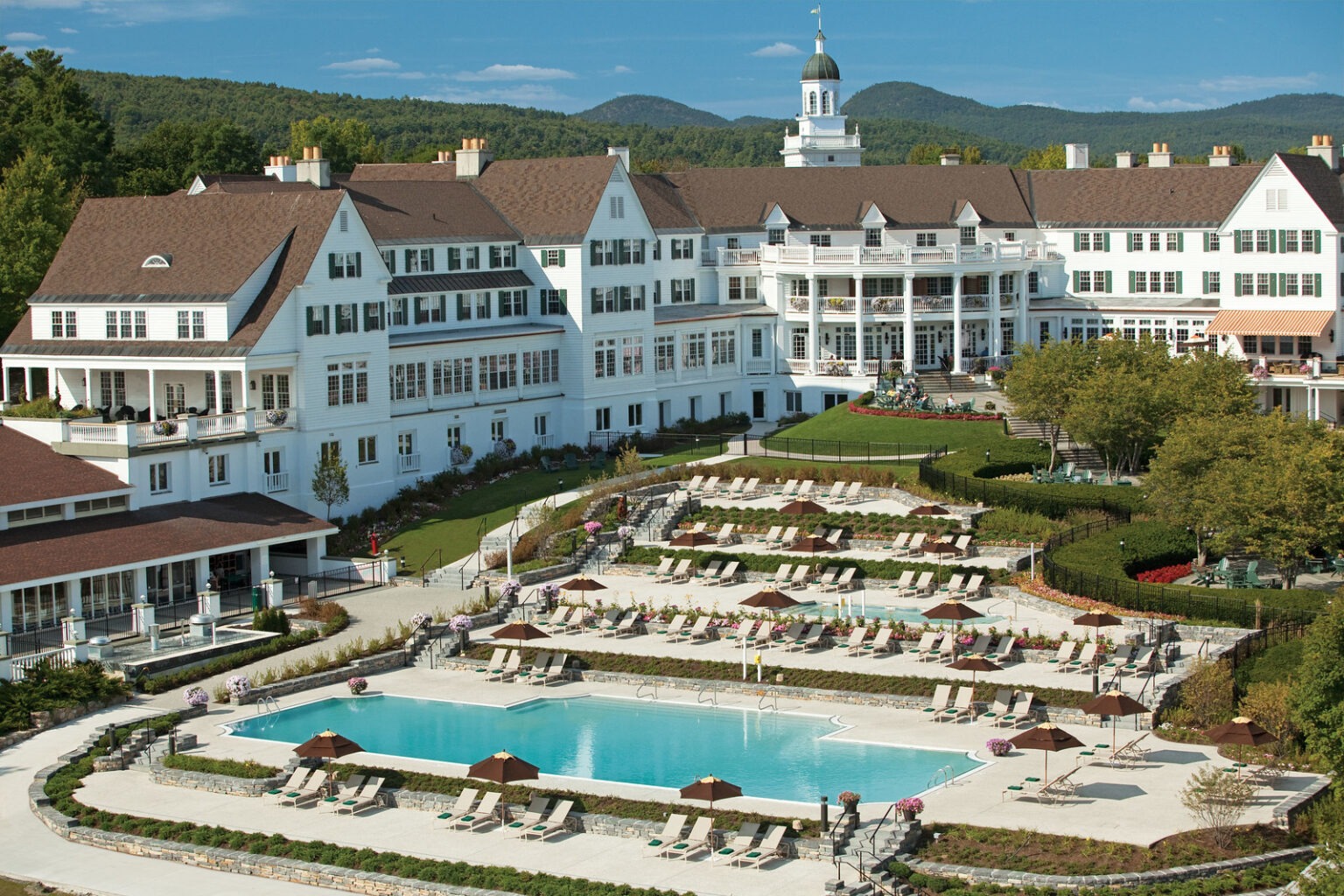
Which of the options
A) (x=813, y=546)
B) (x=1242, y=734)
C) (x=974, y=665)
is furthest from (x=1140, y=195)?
(x=1242, y=734)

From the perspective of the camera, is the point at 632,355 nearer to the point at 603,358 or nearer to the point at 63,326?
the point at 603,358

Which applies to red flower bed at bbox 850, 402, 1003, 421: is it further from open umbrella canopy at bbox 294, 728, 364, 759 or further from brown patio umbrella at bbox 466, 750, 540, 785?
brown patio umbrella at bbox 466, 750, 540, 785

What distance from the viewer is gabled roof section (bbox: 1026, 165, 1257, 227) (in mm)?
82938

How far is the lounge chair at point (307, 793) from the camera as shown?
123ft

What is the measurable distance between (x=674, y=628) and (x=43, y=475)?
18.8m

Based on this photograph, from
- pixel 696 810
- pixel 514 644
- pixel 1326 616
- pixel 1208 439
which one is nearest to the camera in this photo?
pixel 696 810

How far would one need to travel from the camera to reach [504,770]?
35.8m

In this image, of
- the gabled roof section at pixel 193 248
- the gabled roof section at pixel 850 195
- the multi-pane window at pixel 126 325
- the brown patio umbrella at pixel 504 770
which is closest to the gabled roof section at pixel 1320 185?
the gabled roof section at pixel 850 195

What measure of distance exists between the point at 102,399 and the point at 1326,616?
4294 centimetres

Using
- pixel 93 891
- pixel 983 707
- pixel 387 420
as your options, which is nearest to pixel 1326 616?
pixel 983 707

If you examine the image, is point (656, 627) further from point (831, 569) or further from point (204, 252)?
point (204, 252)

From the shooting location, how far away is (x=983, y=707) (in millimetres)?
42031

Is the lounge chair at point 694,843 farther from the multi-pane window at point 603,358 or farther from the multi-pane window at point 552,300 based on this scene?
the multi-pane window at point 552,300

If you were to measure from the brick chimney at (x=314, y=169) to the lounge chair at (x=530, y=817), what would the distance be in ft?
138
